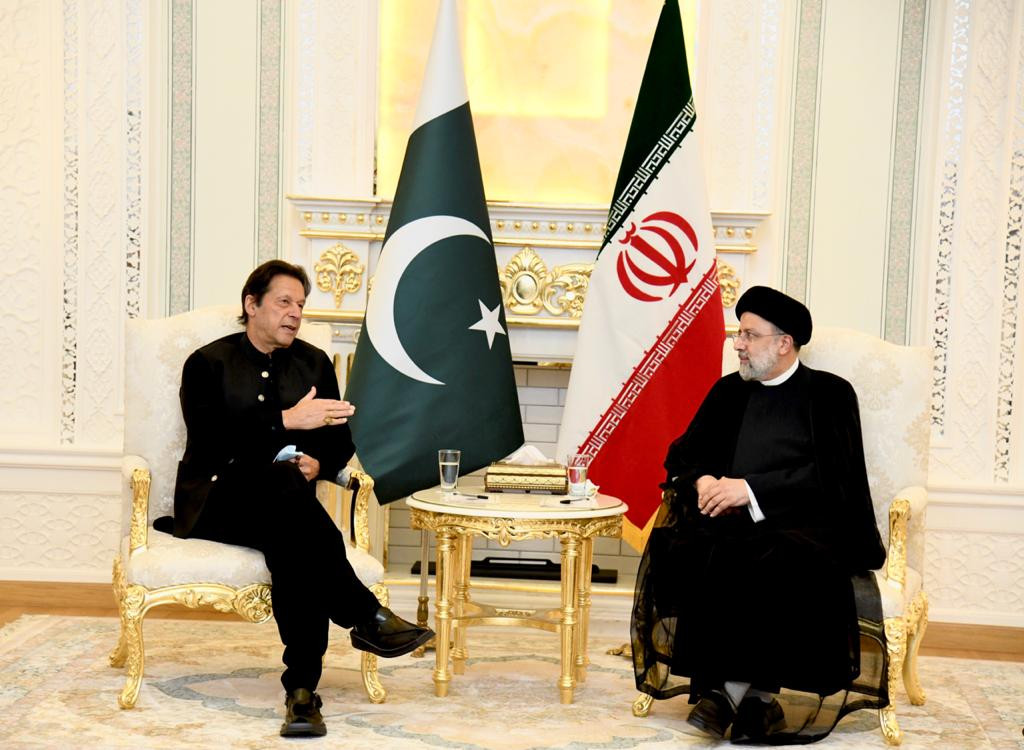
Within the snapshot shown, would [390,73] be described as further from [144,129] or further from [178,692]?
[178,692]

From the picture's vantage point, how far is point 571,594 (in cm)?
368

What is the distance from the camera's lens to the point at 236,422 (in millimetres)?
3703

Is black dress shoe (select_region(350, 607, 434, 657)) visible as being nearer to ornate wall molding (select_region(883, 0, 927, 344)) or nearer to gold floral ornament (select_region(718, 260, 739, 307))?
gold floral ornament (select_region(718, 260, 739, 307))

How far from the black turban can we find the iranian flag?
25.6 inches

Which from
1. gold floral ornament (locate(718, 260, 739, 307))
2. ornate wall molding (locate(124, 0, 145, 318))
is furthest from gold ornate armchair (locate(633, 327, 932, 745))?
ornate wall molding (locate(124, 0, 145, 318))

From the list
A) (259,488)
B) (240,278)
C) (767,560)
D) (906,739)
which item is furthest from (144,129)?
(906,739)

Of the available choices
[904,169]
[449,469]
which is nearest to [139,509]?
[449,469]

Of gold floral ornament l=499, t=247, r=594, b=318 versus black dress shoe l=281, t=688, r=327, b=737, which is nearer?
black dress shoe l=281, t=688, r=327, b=737

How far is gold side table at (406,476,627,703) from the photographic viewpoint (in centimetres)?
360

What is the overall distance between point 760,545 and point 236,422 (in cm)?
161

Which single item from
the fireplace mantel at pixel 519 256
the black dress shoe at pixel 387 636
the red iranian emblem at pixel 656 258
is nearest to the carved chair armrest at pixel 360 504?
the black dress shoe at pixel 387 636

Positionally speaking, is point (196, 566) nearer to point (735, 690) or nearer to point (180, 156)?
point (735, 690)

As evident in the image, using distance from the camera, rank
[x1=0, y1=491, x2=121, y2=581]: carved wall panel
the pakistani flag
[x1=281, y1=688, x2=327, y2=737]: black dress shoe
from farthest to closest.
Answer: [x1=0, y1=491, x2=121, y2=581]: carved wall panel, the pakistani flag, [x1=281, y1=688, x2=327, y2=737]: black dress shoe

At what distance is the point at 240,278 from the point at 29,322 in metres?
0.92
